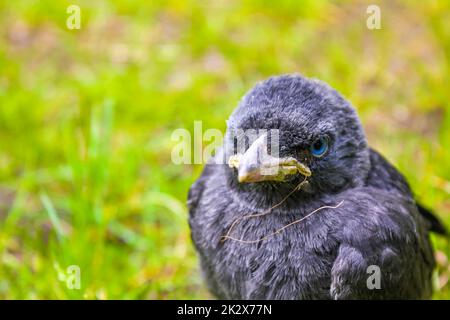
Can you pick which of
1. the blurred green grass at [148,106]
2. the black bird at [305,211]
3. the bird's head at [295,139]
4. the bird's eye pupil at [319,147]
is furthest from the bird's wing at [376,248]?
the blurred green grass at [148,106]

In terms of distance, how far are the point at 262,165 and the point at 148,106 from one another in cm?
254

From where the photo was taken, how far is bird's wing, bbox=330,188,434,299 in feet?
8.71

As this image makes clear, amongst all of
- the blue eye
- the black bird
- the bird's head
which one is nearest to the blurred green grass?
the black bird

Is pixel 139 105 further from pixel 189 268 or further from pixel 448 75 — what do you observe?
pixel 448 75

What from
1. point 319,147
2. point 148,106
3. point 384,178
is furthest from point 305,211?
point 148,106

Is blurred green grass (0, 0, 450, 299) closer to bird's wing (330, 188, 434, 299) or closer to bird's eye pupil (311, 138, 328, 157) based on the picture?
bird's wing (330, 188, 434, 299)

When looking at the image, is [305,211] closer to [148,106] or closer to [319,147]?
[319,147]

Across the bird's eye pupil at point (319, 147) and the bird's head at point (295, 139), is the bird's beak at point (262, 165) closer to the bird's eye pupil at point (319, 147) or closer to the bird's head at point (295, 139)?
the bird's head at point (295, 139)

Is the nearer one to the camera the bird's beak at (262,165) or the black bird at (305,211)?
the bird's beak at (262,165)

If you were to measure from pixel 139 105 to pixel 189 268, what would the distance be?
5.17 feet

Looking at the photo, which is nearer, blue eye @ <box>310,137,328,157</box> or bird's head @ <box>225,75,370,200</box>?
bird's head @ <box>225,75,370,200</box>

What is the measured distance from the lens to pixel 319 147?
2758 millimetres

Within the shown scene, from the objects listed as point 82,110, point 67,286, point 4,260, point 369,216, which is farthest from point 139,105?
point 369,216

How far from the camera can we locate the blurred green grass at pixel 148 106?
379 centimetres
